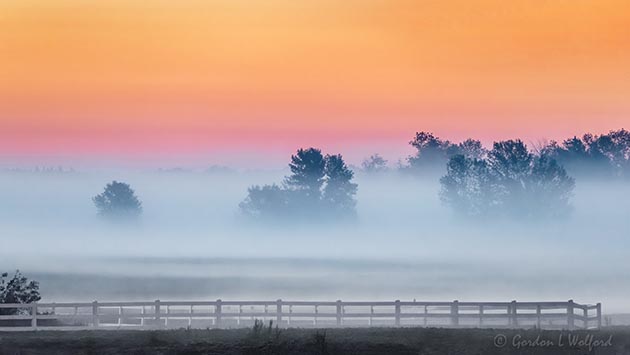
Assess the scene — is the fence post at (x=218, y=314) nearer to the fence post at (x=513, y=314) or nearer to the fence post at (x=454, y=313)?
the fence post at (x=454, y=313)

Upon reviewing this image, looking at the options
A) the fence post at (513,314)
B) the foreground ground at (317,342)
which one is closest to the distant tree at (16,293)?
the foreground ground at (317,342)

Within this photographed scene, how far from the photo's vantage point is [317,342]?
6106 cm

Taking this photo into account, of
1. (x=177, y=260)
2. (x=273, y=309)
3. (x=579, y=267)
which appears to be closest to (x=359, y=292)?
(x=273, y=309)

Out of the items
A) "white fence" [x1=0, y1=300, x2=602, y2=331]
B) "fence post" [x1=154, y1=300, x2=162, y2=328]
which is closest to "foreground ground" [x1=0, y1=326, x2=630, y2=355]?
"white fence" [x1=0, y1=300, x2=602, y2=331]

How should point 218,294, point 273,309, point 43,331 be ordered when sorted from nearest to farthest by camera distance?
point 43,331 → point 273,309 → point 218,294

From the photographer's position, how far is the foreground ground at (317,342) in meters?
61.0

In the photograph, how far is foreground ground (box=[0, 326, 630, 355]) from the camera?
6097cm

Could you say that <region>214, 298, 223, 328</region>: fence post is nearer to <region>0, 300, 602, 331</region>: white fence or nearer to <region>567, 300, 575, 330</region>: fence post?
<region>0, 300, 602, 331</region>: white fence

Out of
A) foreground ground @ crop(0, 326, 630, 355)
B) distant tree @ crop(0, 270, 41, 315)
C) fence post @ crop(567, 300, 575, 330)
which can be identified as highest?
distant tree @ crop(0, 270, 41, 315)

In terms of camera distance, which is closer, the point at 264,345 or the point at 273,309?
the point at 264,345

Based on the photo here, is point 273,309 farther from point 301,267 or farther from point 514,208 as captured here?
point 514,208

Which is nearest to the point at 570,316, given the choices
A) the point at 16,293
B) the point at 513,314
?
the point at 513,314

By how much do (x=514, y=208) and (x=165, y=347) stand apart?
5440 inches

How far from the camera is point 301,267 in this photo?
590 feet
